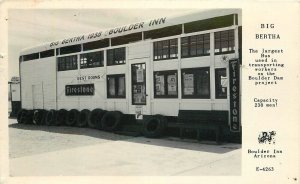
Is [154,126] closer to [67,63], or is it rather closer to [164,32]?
[164,32]

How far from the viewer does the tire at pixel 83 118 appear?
11891 mm

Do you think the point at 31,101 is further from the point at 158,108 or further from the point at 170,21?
the point at 170,21

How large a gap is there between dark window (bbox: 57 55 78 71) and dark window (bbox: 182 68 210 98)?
510cm

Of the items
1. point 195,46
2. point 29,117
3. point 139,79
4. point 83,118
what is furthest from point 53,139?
point 29,117

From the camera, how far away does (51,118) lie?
13.1 metres

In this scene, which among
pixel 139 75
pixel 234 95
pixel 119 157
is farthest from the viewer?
pixel 139 75

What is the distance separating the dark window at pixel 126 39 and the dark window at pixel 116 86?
103 centimetres

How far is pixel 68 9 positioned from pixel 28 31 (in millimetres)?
2058

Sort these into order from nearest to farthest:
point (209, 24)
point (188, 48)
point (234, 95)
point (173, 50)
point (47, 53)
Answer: point (234, 95)
point (209, 24)
point (188, 48)
point (173, 50)
point (47, 53)

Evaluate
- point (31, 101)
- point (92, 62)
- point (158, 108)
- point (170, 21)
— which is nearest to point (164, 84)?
point (158, 108)

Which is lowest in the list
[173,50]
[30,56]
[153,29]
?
[173,50]

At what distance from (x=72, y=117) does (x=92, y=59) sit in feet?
7.91

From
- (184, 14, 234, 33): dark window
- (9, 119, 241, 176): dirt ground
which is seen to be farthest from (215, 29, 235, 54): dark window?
(9, 119, 241, 176): dirt ground

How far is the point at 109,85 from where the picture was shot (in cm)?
1119
